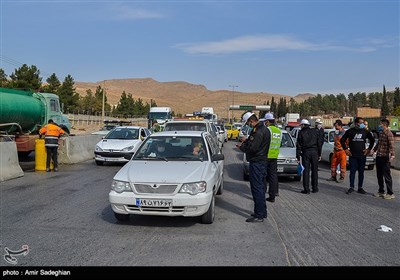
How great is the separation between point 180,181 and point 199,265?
1.68m

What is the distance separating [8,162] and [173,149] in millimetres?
6646

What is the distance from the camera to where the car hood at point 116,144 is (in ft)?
49.0

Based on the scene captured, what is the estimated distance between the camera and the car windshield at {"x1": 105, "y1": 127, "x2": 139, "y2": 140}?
16.2m

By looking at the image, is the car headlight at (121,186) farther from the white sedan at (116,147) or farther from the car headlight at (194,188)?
the white sedan at (116,147)

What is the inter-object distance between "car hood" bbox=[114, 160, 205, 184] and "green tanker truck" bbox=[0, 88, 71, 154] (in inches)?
345

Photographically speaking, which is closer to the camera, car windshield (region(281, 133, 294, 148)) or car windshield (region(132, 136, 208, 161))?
car windshield (region(132, 136, 208, 161))

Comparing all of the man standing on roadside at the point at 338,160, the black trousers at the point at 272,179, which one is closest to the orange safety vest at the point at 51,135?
the black trousers at the point at 272,179

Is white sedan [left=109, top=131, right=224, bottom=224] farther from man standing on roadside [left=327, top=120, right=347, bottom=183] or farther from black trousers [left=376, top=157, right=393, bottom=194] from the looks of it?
man standing on roadside [left=327, top=120, right=347, bottom=183]

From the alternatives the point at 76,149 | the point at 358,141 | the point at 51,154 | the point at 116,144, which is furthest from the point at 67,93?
the point at 358,141

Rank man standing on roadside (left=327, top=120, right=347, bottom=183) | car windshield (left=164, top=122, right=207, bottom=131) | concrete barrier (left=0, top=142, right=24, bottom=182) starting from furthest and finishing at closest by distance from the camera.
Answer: car windshield (left=164, top=122, right=207, bottom=131) → man standing on roadside (left=327, top=120, right=347, bottom=183) → concrete barrier (left=0, top=142, right=24, bottom=182)

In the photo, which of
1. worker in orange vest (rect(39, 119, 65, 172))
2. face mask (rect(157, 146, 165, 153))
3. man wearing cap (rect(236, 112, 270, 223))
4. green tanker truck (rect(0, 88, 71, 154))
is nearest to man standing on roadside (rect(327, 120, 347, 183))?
man wearing cap (rect(236, 112, 270, 223))

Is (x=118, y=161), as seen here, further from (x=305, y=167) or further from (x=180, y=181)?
(x=180, y=181)

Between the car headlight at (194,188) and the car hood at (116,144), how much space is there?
927cm

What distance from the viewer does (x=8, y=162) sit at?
11547 mm
